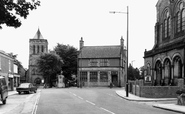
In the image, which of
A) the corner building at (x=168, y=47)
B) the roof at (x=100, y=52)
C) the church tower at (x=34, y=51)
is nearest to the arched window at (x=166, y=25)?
the corner building at (x=168, y=47)

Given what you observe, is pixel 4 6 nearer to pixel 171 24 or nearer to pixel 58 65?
pixel 171 24

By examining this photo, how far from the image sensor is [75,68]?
73.1m

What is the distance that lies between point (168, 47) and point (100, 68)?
32.8m

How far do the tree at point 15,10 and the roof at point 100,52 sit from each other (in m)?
54.2

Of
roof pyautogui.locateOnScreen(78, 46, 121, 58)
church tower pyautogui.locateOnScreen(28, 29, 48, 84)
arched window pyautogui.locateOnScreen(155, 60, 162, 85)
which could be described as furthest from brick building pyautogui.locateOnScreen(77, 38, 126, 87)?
church tower pyautogui.locateOnScreen(28, 29, 48, 84)

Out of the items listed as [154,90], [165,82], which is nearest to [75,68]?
[165,82]

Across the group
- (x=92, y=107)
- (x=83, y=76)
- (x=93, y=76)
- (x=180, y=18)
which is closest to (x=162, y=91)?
(x=92, y=107)

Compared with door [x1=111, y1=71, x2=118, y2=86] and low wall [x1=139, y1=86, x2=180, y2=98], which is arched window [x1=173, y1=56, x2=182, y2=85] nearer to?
low wall [x1=139, y1=86, x2=180, y2=98]

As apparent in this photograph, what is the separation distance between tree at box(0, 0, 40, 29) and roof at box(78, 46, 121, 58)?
178 feet

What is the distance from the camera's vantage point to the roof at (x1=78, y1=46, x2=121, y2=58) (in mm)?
66438

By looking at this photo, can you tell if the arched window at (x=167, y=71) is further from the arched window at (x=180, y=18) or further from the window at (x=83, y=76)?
the window at (x=83, y=76)

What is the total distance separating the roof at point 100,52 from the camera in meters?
66.4

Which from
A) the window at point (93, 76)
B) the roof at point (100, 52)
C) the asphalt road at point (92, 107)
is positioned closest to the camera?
the asphalt road at point (92, 107)

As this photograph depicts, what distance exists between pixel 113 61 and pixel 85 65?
703 centimetres
